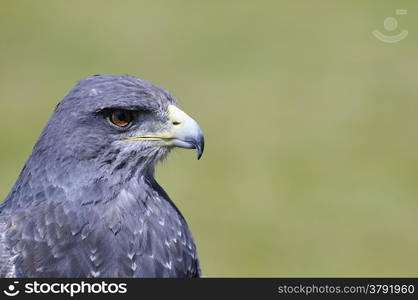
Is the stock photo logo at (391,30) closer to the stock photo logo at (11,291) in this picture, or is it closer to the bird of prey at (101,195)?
the bird of prey at (101,195)

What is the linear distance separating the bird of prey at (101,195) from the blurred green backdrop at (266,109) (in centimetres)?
587

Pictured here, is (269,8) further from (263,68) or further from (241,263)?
(241,263)

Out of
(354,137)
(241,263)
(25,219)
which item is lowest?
(241,263)

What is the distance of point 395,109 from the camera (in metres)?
16.4

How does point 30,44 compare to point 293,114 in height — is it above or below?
above

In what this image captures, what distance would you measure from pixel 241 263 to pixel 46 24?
941 centimetres

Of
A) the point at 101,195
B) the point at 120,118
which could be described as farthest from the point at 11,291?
the point at 120,118

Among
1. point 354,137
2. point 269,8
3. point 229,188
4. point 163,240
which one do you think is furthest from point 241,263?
point 269,8

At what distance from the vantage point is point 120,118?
225 inches

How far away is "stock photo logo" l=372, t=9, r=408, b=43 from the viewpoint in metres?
18.0
